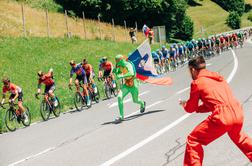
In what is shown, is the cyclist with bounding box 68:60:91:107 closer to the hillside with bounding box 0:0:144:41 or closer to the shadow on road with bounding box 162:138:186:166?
the shadow on road with bounding box 162:138:186:166

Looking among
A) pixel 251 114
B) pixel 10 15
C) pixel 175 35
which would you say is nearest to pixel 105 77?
pixel 251 114

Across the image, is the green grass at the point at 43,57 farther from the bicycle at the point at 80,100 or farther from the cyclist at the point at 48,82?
the cyclist at the point at 48,82

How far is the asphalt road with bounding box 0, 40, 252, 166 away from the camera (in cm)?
896

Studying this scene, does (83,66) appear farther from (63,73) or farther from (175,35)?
(175,35)

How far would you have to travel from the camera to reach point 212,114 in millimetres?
6348

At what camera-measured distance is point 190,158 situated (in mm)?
6453

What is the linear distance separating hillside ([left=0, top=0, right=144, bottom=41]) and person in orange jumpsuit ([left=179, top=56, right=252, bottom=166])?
3189 cm

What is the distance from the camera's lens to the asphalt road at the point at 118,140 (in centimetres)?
896

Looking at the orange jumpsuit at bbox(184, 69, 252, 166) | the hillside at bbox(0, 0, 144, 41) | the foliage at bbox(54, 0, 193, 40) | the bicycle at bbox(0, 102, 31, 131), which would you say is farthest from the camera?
the foliage at bbox(54, 0, 193, 40)

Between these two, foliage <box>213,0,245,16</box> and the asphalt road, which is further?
foliage <box>213,0,245,16</box>

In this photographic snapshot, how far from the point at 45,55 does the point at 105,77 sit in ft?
44.2

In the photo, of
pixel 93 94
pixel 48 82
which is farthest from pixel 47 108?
pixel 93 94

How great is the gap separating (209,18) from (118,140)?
99628 mm

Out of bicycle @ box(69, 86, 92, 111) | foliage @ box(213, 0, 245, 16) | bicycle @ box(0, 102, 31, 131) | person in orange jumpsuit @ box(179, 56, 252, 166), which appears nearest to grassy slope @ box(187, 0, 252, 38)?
foliage @ box(213, 0, 245, 16)
